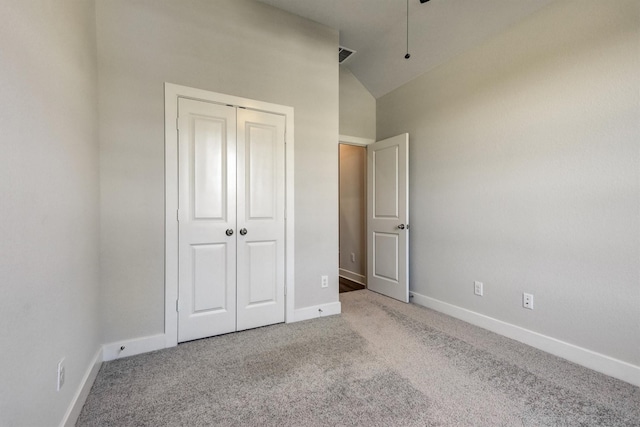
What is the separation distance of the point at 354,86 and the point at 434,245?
2435 millimetres

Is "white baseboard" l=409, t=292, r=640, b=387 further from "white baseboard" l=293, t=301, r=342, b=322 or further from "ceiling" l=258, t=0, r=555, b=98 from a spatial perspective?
"ceiling" l=258, t=0, r=555, b=98

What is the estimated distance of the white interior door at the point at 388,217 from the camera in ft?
11.0

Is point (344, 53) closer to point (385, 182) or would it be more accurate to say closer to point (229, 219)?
point (385, 182)

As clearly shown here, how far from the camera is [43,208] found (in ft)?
3.79

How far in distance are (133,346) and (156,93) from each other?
1.97 metres

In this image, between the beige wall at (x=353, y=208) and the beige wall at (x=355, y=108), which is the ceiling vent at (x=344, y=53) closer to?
the beige wall at (x=355, y=108)

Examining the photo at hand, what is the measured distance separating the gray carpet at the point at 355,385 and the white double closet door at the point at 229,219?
271 millimetres

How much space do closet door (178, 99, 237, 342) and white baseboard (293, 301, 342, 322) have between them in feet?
2.05

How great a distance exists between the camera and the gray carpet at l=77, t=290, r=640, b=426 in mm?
A: 1456

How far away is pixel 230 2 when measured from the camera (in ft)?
8.04

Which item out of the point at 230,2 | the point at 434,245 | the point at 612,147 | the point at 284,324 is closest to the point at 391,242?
the point at 434,245

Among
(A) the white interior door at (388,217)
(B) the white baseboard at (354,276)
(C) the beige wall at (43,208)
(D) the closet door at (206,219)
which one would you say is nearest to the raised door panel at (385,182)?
(A) the white interior door at (388,217)

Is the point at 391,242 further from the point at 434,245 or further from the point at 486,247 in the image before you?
the point at 486,247

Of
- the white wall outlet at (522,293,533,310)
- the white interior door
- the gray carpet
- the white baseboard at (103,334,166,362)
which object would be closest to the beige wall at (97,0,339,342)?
the white baseboard at (103,334,166,362)
